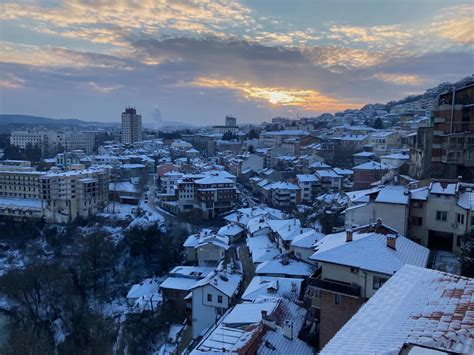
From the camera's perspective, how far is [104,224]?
85.1ft

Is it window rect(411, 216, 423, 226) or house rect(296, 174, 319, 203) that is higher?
window rect(411, 216, 423, 226)

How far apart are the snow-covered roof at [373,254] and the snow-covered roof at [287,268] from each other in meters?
4.42

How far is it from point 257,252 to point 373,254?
8.94 m

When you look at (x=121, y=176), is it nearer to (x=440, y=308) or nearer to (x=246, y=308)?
(x=246, y=308)

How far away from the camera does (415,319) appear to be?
2998mm

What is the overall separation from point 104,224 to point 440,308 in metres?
25.3

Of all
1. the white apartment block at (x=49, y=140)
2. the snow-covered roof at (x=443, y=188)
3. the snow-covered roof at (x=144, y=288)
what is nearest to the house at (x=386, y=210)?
the snow-covered roof at (x=443, y=188)

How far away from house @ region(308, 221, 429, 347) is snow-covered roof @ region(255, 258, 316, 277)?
14.3 ft

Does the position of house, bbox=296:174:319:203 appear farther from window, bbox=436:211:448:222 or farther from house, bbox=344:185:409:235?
window, bbox=436:211:448:222

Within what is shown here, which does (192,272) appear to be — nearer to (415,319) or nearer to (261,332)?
(261,332)

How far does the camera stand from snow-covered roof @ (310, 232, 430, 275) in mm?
6742

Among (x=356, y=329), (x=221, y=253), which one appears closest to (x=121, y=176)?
(x=221, y=253)

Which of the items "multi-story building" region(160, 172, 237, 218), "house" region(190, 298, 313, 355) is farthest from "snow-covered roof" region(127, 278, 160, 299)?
"house" region(190, 298, 313, 355)

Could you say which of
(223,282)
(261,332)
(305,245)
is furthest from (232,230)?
(261,332)
